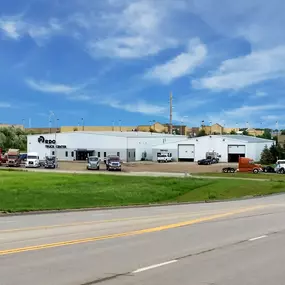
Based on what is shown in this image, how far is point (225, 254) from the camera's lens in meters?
11.6

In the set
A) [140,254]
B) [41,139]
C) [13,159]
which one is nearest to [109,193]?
[140,254]

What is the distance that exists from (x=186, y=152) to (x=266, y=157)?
1968 cm

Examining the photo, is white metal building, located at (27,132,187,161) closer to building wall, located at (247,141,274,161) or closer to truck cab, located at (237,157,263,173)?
building wall, located at (247,141,274,161)

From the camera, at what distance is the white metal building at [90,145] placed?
12519cm

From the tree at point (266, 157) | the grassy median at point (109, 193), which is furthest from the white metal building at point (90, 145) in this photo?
the grassy median at point (109, 193)

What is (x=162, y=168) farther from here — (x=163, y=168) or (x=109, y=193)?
(x=109, y=193)

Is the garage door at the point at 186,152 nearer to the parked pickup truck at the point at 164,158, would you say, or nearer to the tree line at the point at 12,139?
the parked pickup truck at the point at 164,158

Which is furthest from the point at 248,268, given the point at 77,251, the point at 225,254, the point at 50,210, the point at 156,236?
the point at 50,210

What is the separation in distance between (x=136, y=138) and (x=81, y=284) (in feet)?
388

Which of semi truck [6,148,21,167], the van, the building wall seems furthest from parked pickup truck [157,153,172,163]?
semi truck [6,148,21,167]

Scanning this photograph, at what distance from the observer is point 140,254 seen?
1125 centimetres

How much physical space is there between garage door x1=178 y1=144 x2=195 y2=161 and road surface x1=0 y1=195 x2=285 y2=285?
107497 millimetres

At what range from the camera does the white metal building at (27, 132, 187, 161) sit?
125m

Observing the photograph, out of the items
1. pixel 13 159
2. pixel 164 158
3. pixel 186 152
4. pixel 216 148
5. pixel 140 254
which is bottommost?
pixel 140 254
